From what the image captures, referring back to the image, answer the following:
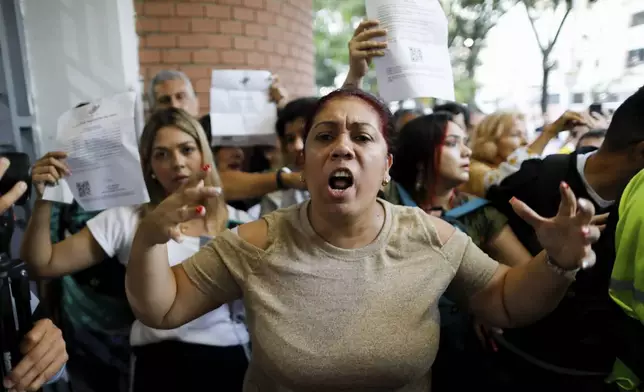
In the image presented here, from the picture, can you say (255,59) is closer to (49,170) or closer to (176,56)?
(176,56)

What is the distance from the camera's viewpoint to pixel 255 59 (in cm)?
396

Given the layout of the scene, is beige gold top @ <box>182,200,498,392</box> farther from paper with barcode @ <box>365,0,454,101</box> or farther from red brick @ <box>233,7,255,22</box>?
red brick @ <box>233,7,255,22</box>

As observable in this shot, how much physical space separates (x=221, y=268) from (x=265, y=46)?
328 centimetres

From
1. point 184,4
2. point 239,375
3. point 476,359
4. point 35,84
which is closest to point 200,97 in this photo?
point 184,4

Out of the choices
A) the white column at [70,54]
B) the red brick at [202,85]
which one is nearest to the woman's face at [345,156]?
the white column at [70,54]

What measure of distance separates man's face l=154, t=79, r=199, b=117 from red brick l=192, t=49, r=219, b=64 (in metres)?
1.23

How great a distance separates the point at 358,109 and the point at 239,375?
1026mm

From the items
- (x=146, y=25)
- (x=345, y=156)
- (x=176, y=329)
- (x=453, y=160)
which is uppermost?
(x=146, y=25)

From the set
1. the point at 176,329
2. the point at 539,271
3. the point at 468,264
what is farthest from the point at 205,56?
the point at 539,271

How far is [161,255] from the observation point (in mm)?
1058

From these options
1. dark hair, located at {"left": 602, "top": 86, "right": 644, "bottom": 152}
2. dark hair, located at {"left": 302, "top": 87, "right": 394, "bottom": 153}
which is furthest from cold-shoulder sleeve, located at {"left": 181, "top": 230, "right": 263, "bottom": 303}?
dark hair, located at {"left": 602, "top": 86, "right": 644, "bottom": 152}

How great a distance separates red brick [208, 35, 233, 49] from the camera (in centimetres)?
370

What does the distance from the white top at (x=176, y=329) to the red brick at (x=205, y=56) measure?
2.31 meters

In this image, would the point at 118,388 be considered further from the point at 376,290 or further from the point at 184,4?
the point at 184,4
